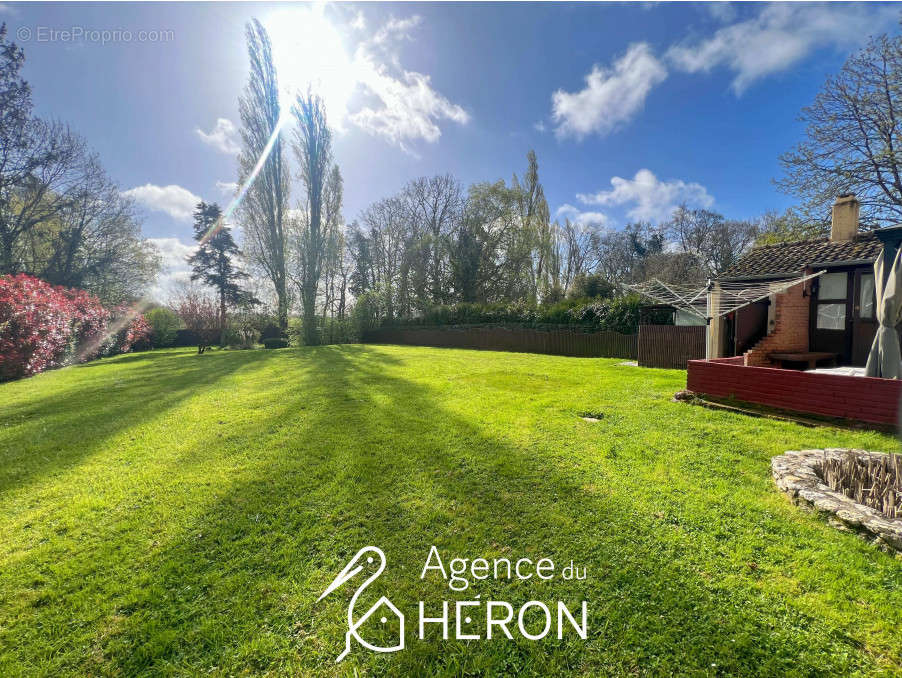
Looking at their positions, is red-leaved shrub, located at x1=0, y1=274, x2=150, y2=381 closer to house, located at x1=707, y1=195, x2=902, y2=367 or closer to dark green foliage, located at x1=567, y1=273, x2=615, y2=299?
house, located at x1=707, y1=195, x2=902, y2=367

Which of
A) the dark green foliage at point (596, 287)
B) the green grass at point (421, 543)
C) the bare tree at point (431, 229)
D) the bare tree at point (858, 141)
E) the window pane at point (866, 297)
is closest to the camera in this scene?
the green grass at point (421, 543)

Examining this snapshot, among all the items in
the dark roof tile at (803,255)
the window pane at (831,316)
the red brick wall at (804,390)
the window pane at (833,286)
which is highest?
the dark roof tile at (803,255)

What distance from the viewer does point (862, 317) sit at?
279 inches

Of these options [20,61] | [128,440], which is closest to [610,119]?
[128,440]

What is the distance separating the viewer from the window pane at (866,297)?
6945 mm

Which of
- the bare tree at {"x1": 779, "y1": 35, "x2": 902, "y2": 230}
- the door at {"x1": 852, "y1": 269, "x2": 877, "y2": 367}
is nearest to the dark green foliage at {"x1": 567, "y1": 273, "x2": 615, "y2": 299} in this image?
the bare tree at {"x1": 779, "y1": 35, "x2": 902, "y2": 230}

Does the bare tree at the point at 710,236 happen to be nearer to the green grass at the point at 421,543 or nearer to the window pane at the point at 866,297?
the window pane at the point at 866,297

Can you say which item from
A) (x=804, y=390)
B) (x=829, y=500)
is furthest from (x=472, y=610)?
(x=804, y=390)

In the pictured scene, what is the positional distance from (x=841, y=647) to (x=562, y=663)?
1279 millimetres

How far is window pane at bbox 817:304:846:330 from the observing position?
24.1 feet

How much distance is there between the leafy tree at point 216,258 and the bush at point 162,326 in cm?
296

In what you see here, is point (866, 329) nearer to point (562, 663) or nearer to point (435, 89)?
point (562, 663)

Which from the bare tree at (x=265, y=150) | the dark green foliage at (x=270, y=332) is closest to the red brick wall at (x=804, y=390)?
the dark green foliage at (x=270, y=332)

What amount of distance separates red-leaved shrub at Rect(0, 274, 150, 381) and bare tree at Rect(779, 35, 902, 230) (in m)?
26.0
